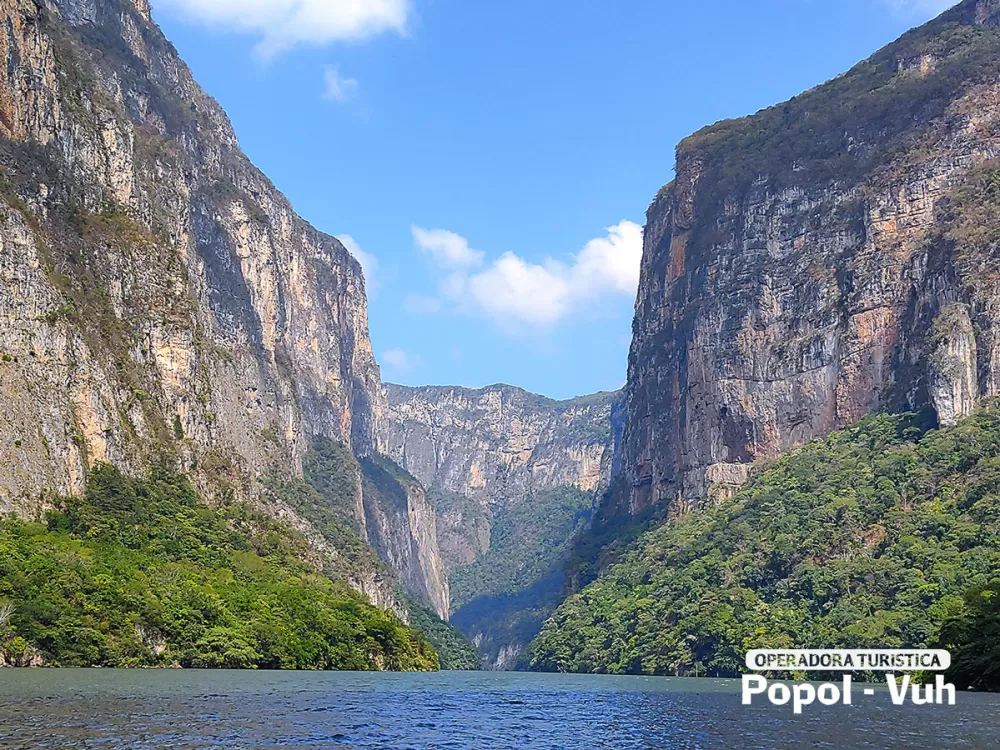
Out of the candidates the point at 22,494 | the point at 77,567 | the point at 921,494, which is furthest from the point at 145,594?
the point at 921,494

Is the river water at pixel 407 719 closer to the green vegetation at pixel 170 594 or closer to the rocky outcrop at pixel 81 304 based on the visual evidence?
the green vegetation at pixel 170 594

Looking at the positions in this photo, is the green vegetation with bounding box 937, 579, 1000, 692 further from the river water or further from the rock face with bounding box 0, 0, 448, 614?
the rock face with bounding box 0, 0, 448, 614

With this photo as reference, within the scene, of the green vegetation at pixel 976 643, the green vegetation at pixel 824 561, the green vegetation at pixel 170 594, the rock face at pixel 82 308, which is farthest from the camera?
the rock face at pixel 82 308

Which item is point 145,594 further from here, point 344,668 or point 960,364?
point 960,364

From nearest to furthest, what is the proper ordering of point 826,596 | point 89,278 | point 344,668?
point 344,668, point 826,596, point 89,278

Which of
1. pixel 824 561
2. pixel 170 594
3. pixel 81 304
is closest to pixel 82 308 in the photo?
pixel 81 304

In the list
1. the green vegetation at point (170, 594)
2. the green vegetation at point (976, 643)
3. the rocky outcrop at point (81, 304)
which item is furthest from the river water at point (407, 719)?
the rocky outcrop at point (81, 304)

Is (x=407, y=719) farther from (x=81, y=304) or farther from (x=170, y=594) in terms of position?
(x=81, y=304)
